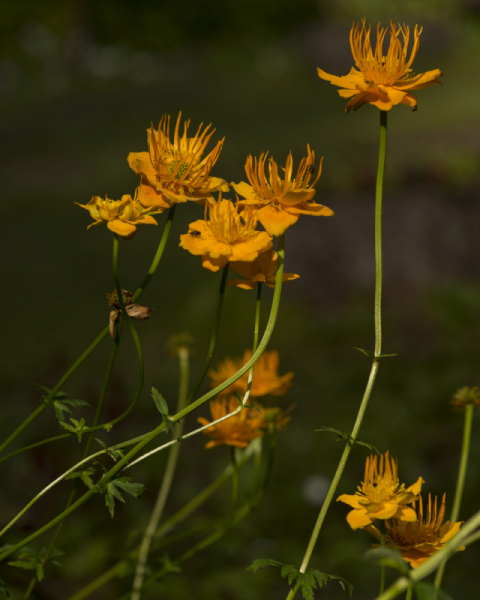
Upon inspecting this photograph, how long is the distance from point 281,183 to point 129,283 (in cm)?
300

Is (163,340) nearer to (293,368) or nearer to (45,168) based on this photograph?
(293,368)

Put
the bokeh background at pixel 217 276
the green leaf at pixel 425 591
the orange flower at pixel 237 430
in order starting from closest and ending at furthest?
the green leaf at pixel 425 591, the orange flower at pixel 237 430, the bokeh background at pixel 217 276

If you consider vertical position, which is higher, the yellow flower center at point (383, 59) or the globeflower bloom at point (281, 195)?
the yellow flower center at point (383, 59)

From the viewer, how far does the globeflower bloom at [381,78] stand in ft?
2.58

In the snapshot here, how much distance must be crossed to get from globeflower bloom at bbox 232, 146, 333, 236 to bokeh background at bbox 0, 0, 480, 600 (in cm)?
89

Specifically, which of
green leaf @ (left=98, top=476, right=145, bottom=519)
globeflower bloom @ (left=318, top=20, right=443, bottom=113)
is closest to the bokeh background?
green leaf @ (left=98, top=476, right=145, bottom=519)

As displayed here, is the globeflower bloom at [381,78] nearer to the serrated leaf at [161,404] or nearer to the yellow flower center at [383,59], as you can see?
the yellow flower center at [383,59]

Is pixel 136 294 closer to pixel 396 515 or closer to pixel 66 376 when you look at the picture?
pixel 66 376

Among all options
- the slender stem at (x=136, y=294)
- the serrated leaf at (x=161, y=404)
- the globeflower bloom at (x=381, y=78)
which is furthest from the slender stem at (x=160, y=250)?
the globeflower bloom at (x=381, y=78)

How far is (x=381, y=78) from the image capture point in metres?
0.81

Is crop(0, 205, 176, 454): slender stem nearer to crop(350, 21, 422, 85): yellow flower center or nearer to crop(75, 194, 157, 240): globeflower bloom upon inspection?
crop(75, 194, 157, 240): globeflower bloom

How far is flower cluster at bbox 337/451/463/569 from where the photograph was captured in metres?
0.73

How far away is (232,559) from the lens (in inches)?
72.1

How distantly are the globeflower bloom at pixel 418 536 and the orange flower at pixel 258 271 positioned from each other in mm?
321
